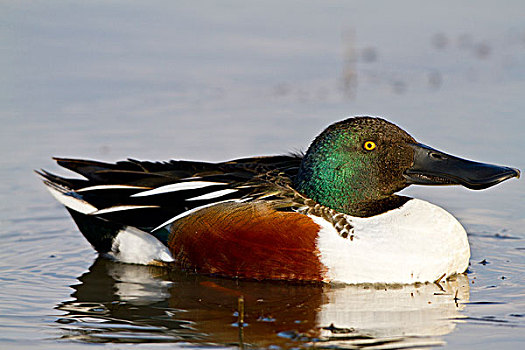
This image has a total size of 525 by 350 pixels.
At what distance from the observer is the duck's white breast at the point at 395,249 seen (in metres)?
6.58

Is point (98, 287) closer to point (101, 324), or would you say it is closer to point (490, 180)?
point (101, 324)

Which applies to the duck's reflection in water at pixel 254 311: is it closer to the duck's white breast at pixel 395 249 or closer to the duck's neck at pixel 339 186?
the duck's white breast at pixel 395 249

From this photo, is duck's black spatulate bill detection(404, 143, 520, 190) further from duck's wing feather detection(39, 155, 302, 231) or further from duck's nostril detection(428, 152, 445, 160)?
duck's wing feather detection(39, 155, 302, 231)

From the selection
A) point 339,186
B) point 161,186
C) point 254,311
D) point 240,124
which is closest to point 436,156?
point 339,186

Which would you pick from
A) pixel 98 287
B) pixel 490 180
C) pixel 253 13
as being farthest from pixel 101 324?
pixel 253 13

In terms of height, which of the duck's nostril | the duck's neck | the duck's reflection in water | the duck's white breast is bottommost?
the duck's reflection in water

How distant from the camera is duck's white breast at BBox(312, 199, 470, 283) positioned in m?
6.58

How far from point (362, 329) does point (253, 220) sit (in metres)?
1.26

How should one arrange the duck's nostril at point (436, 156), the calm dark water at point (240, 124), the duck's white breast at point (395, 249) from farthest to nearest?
1. the duck's nostril at point (436, 156)
2. the duck's white breast at point (395, 249)
3. the calm dark water at point (240, 124)

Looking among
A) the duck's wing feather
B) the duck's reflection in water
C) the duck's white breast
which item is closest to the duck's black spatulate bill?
the duck's white breast

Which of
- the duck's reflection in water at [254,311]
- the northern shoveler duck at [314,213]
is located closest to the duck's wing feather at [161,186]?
the northern shoveler duck at [314,213]

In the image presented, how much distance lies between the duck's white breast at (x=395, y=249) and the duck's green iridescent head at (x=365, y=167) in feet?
0.65

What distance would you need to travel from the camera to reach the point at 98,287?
684 cm

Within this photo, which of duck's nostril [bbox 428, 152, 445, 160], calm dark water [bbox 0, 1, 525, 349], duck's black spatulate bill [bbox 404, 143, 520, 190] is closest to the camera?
calm dark water [bbox 0, 1, 525, 349]
